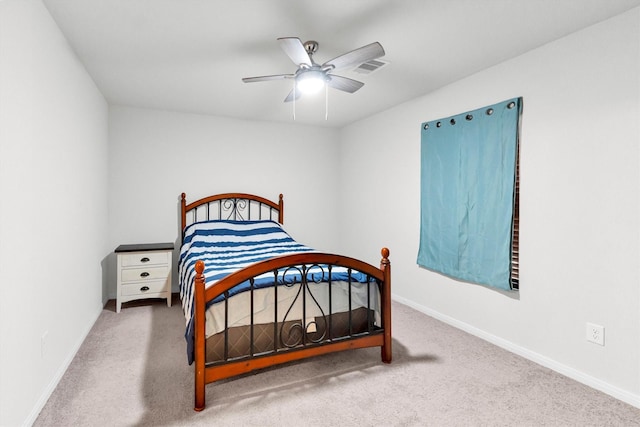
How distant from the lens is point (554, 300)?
2445 mm

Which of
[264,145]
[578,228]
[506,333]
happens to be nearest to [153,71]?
[264,145]

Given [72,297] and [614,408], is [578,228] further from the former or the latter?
[72,297]

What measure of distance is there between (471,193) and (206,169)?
3207 millimetres

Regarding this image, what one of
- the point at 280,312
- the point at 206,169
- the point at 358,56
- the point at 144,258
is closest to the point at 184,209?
the point at 206,169

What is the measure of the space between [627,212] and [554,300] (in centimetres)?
77

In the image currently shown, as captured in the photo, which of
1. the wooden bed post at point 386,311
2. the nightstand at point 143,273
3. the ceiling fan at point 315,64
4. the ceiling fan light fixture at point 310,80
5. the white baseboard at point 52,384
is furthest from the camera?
the nightstand at point 143,273

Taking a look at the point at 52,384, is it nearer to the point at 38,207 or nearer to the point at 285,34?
the point at 38,207

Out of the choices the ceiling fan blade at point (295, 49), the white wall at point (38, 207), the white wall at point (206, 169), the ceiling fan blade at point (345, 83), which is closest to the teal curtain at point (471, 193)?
the ceiling fan blade at point (345, 83)

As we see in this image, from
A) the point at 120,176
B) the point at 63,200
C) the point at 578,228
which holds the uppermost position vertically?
the point at 120,176

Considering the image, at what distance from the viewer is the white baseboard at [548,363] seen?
2.06 m

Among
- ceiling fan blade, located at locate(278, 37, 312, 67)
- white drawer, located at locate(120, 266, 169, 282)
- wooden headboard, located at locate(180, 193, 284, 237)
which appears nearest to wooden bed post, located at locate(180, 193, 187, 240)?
wooden headboard, located at locate(180, 193, 284, 237)

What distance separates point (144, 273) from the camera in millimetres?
3699

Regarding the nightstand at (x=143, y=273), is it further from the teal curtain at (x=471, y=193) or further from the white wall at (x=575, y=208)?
the white wall at (x=575, y=208)

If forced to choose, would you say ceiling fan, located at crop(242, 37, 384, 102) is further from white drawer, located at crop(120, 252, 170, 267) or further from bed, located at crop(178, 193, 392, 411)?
white drawer, located at crop(120, 252, 170, 267)
